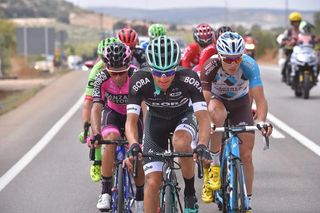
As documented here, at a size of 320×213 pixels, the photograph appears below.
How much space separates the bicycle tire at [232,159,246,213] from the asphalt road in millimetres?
1480

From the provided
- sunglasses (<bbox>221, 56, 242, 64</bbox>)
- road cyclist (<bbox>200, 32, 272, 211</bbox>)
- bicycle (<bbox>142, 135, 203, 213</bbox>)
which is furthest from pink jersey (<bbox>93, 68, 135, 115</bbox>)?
bicycle (<bbox>142, 135, 203, 213</bbox>)

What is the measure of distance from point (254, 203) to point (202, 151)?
3002 mm

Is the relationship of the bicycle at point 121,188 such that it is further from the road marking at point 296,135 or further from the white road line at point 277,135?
the white road line at point 277,135

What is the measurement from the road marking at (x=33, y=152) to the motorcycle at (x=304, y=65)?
5629 mm

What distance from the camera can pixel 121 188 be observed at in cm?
812

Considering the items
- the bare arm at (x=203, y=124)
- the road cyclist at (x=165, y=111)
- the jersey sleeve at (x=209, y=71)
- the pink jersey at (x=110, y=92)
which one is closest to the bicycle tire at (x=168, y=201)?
the road cyclist at (x=165, y=111)

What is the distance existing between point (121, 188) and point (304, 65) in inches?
600

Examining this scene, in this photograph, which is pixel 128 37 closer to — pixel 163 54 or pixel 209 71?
pixel 209 71

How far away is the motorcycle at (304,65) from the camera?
2272cm

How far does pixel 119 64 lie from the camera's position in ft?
29.0

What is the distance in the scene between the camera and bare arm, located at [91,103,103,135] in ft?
29.5

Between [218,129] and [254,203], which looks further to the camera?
[254,203]

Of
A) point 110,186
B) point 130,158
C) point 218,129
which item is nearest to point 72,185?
→ point 110,186

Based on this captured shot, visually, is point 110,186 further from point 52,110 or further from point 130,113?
point 52,110
